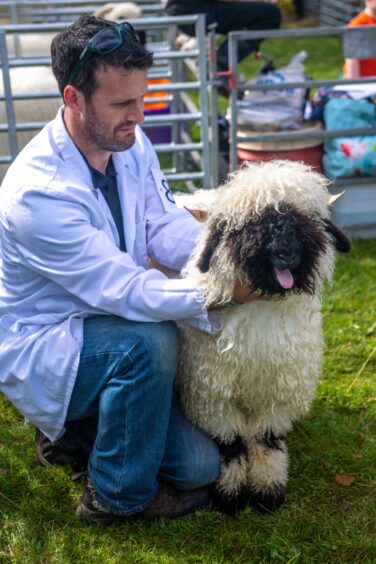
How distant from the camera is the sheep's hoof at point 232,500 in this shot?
9.17ft

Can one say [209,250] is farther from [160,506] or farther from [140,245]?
[160,506]

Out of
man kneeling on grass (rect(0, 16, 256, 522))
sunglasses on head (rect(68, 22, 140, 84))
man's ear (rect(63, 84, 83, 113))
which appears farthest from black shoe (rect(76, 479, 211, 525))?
sunglasses on head (rect(68, 22, 140, 84))

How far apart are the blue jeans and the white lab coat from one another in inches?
2.0

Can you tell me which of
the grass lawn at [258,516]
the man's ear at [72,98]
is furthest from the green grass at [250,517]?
the man's ear at [72,98]

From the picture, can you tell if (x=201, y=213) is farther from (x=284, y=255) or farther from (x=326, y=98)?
(x=326, y=98)

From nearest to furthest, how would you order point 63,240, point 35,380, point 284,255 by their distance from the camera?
point 284,255
point 63,240
point 35,380

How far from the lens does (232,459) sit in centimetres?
282

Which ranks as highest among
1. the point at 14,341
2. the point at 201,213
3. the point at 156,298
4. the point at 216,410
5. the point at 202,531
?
the point at 201,213

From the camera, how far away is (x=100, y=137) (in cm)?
261

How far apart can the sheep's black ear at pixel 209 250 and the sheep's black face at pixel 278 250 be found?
0.24ft

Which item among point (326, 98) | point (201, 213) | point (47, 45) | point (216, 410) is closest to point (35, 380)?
point (216, 410)

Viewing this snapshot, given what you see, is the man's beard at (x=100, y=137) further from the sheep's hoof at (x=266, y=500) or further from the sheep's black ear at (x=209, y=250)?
the sheep's hoof at (x=266, y=500)

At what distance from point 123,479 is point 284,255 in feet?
3.10

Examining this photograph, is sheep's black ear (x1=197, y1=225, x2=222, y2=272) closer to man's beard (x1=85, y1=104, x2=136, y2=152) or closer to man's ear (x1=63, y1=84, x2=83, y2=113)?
man's beard (x1=85, y1=104, x2=136, y2=152)
